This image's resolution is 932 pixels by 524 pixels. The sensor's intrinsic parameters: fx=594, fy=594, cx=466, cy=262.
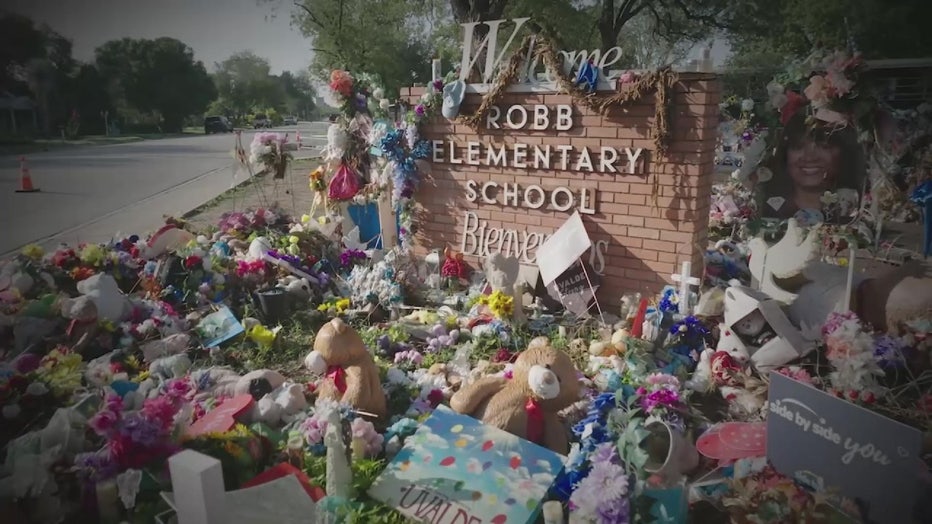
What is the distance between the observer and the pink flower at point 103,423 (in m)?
2.58

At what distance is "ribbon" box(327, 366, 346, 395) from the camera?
3.39 m

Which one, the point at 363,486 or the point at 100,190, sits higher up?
the point at 100,190

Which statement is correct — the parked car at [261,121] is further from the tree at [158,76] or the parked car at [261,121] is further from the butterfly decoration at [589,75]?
the butterfly decoration at [589,75]

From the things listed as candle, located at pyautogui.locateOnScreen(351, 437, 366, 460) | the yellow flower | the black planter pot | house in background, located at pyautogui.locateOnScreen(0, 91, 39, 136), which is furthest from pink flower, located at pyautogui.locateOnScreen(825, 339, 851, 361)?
the yellow flower

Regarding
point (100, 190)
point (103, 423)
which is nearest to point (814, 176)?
point (103, 423)

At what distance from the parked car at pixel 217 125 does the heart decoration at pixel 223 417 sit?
5064 millimetres

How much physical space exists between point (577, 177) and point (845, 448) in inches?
130

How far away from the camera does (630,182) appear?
16.1 feet

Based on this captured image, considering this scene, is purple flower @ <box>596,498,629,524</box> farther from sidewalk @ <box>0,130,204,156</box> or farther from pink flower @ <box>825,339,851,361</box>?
sidewalk @ <box>0,130,204,156</box>

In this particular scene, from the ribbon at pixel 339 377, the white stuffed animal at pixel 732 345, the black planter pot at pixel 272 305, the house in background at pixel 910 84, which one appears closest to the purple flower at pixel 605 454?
the ribbon at pixel 339 377

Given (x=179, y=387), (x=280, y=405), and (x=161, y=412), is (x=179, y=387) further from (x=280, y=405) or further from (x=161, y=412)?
(x=161, y=412)

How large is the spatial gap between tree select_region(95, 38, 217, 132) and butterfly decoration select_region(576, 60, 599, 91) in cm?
333

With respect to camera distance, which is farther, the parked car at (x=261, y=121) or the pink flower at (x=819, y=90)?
the parked car at (x=261, y=121)

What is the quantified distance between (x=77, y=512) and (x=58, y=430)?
1.23ft
